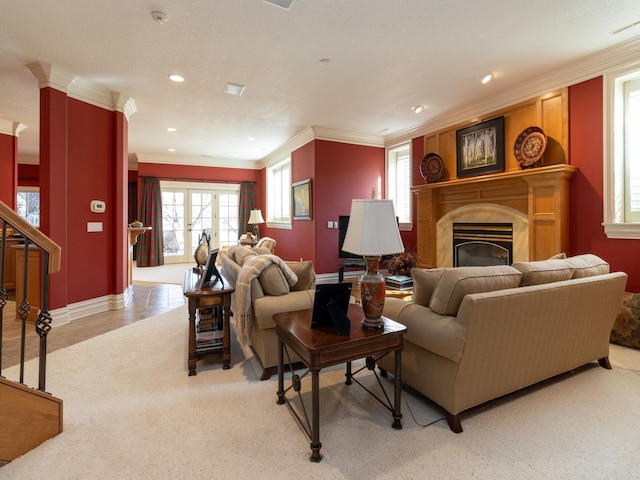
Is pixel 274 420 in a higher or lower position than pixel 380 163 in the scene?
lower

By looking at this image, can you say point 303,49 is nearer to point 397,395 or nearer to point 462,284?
point 462,284

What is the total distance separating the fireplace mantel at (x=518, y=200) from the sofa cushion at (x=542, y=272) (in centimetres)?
154

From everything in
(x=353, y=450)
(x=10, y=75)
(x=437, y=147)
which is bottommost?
(x=353, y=450)

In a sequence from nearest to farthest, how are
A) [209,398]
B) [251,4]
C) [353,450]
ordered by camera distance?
[353,450]
[209,398]
[251,4]

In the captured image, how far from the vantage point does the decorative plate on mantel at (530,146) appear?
3697 millimetres

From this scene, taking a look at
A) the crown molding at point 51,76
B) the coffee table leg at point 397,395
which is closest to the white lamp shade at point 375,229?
the coffee table leg at point 397,395

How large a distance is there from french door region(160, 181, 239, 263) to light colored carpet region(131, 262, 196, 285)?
1.61ft

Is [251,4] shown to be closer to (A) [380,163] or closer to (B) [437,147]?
(B) [437,147]

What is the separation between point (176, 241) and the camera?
8500 mm

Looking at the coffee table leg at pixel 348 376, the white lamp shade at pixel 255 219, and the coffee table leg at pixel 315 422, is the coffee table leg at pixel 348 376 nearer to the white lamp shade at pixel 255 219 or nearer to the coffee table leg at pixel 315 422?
the coffee table leg at pixel 315 422

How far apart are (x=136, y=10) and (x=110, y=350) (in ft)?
9.40

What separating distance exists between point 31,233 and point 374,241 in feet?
5.87

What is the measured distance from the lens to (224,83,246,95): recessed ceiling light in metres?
3.91

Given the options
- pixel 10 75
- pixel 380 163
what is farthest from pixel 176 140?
pixel 380 163
